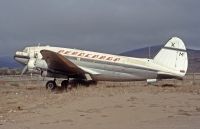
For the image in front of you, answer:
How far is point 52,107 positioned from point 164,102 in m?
5.06

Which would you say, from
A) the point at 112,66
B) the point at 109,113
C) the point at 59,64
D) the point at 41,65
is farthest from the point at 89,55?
the point at 109,113

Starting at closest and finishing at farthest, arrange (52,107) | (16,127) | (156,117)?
(16,127) < (156,117) < (52,107)

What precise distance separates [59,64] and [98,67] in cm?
315

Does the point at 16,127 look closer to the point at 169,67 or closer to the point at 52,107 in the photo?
the point at 52,107

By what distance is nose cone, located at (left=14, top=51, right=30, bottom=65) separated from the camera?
133 ft

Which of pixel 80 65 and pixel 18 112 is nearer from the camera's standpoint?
pixel 18 112

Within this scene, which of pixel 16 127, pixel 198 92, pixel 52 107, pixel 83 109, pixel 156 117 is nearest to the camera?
pixel 16 127

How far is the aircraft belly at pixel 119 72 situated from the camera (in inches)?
1489

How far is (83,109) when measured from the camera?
2033cm

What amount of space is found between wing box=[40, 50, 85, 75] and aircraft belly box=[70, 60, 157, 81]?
3.86ft

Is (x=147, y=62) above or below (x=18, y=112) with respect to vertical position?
above

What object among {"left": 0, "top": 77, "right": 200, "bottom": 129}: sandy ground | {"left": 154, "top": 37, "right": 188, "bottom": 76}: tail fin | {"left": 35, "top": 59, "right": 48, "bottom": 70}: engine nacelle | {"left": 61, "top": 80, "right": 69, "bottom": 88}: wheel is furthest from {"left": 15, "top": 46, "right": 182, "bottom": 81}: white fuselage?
{"left": 0, "top": 77, "right": 200, "bottom": 129}: sandy ground

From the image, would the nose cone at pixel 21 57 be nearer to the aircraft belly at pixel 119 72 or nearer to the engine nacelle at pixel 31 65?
the engine nacelle at pixel 31 65

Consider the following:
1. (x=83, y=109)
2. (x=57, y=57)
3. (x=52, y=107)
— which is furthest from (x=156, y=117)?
(x=57, y=57)
